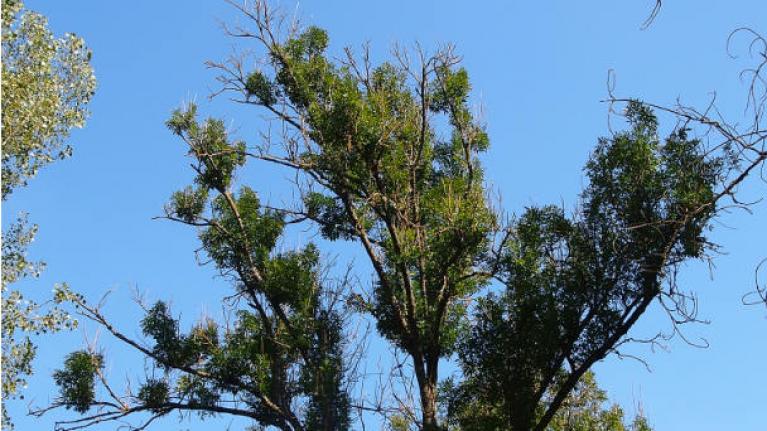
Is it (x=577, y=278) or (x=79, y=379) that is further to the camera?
(x=79, y=379)

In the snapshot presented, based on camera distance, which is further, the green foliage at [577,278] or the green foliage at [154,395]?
the green foliage at [154,395]

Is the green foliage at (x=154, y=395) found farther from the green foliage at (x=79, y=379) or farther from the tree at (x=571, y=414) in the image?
the tree at (x=571, y=414)

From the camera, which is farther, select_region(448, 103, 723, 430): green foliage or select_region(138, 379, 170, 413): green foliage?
select_region(138, 379, 170, 413): green foliage

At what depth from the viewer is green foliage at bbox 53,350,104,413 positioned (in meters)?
15.7

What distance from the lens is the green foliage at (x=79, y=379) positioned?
617 inches

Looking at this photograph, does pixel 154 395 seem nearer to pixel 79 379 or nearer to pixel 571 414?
pixel 79 379

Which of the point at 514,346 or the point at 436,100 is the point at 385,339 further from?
the point at 436,100

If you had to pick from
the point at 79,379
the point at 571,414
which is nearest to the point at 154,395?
the point at 79,379

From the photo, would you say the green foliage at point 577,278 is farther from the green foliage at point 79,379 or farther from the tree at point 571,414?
the green foliage at point 79,379

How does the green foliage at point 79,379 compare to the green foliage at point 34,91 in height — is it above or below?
below

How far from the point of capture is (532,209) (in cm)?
1426

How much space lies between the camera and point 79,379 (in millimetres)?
15711

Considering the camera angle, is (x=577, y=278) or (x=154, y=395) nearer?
(x=577, y=278)

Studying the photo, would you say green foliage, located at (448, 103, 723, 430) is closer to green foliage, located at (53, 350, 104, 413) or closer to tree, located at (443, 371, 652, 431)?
tree, located at (443, 371, 652, 431)
